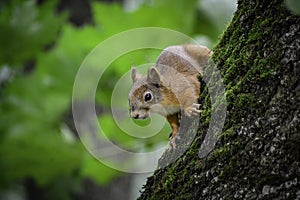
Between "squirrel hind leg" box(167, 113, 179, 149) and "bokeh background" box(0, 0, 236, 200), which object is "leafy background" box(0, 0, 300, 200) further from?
"squirrel hind leg" box(167, 113, 179, 149)

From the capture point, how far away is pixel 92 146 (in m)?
4.55

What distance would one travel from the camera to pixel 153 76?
186 cm

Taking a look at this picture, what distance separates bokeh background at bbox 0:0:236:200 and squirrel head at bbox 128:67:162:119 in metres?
1.60

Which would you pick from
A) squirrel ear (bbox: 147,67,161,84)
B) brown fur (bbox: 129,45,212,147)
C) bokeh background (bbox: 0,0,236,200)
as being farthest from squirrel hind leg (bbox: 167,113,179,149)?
bokeh background (bbox: 0,0,236,200)

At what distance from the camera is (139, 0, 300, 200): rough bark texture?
1.27m

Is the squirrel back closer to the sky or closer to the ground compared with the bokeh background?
closer to the ground

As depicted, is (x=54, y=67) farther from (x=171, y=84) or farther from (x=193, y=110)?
(x=193, y=110)

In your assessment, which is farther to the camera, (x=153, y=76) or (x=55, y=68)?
(x=55, y=68)

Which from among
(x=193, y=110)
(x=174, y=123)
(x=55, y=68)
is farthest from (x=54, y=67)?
(x=193, y=110)

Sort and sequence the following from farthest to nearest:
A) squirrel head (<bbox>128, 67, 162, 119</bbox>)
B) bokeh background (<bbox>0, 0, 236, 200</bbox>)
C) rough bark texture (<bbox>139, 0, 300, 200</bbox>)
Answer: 1. bokeh background (<bbox>0, 0, 236, 200</bbox>)
2. squirrel head (<bbox>128, 67, 162, 119</bbox>)
3. rough bark texture (<bbox>139, 0, 300, 200</bbox>)

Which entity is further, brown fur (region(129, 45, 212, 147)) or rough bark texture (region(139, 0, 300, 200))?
brown fur (region(129, 45, 212, 147))

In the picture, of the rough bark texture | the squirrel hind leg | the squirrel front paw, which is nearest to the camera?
the rough bark texture

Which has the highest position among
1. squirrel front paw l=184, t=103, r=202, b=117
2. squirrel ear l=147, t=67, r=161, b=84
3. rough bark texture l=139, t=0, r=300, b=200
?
squirrel ear l=147, t=67, r=161, b=84

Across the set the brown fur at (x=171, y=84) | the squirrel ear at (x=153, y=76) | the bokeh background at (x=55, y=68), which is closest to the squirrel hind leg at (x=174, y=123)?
the brown fur at (x=171, y=84)
